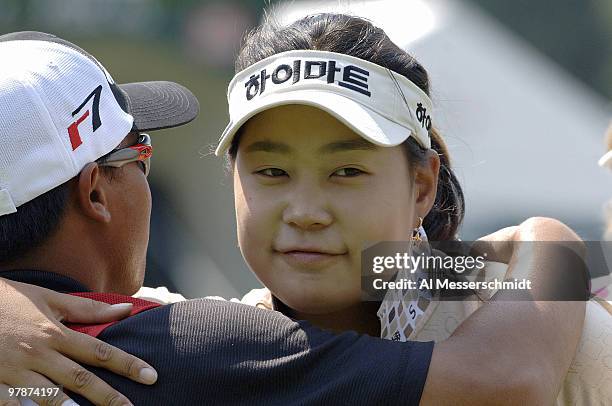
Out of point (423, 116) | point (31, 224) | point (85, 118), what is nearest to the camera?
point (31, 224)

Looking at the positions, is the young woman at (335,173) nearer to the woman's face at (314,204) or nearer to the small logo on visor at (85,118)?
the woman's face at (314,204)

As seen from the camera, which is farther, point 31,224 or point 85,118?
point 85,118

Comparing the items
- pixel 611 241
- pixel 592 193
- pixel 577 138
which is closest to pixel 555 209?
pixel 592 193

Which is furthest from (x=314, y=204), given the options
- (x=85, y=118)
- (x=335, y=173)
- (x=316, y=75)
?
(x=85, y=118)

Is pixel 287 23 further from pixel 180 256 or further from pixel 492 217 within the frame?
pixel 180 256

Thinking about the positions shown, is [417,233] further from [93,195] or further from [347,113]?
[93,195]

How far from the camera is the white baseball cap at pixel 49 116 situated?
2551 mm

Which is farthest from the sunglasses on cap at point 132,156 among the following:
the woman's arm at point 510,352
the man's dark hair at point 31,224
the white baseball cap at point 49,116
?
the woman's arm at point 510,352

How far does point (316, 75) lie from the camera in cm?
279

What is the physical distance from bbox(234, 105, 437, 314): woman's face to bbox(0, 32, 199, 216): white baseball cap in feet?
1.27

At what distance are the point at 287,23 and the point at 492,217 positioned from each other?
11.5ft

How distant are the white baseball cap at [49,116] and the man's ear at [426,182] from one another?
0.76m

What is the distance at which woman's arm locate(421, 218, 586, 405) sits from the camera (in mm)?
2303

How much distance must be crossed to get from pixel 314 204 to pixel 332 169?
104mm
